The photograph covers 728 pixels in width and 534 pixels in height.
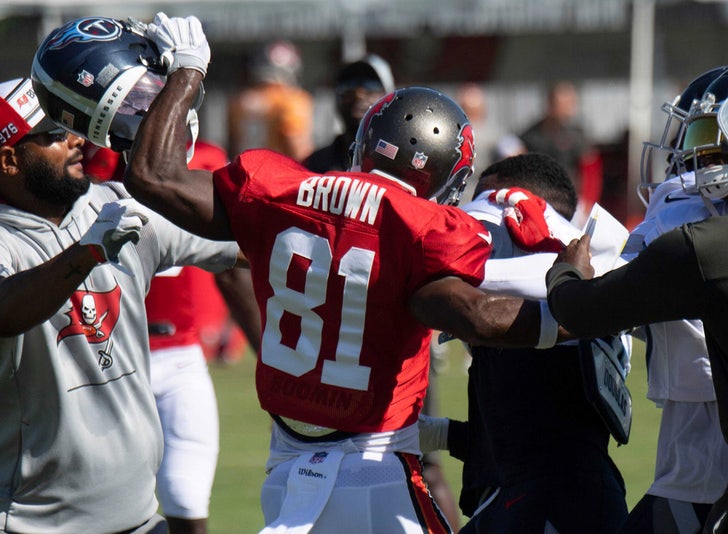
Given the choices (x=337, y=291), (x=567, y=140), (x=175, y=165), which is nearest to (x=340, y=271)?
(x=337, y=291)

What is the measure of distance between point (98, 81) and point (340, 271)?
2.77ft

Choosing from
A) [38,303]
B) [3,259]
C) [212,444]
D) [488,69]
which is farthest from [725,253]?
[488,69]

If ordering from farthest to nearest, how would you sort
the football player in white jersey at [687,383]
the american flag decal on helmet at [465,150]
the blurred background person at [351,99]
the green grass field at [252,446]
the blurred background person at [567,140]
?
the blurred background person at [567,140] → the green grass field at [252,446] → the blurred background person at [351,99] → the american flag decal on helmet at [465,150] → the football player in white jersey at [687,383]

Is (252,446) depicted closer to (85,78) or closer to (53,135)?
(53,135)

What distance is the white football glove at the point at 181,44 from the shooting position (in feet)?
11.4

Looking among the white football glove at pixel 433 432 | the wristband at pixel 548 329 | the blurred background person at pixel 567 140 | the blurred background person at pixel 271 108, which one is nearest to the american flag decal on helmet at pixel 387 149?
the wristband at pixel 548 329

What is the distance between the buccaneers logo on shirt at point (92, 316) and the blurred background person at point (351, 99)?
8.87 ft

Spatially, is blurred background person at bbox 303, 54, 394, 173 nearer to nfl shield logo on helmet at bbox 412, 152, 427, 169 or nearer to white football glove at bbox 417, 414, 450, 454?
white football glove at bbox 417, 414, 450, 454

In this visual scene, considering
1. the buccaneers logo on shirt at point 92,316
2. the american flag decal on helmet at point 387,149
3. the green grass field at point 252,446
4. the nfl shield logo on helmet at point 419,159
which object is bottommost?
the green grass field at point 252,446

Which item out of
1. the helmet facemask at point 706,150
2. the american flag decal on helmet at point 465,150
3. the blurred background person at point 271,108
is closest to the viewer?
the helmet facemask at point 706,150

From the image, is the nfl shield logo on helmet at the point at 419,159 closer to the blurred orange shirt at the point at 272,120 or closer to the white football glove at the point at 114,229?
the white football glove at the point at 114,229

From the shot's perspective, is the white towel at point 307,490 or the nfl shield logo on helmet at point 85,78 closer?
the white towel at point 307,490

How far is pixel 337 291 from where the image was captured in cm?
331

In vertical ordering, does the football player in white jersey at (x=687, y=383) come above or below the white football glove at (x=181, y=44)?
below
